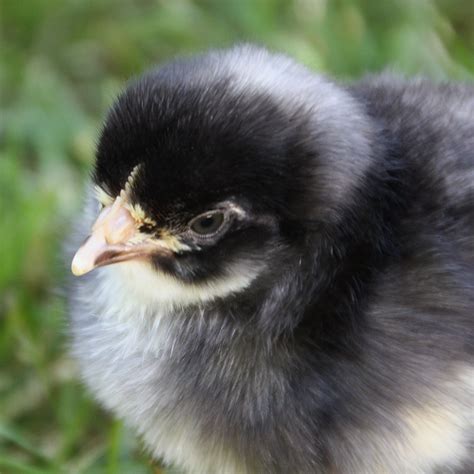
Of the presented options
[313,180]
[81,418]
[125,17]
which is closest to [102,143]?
[313,180]

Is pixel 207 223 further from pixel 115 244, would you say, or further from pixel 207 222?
pixel 115 244

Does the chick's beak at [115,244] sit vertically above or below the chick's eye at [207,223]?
below

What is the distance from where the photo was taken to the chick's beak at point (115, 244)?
140cm

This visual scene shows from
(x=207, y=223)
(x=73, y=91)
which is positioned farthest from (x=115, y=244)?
(x=73, y=91)

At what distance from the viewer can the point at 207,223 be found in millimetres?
1365

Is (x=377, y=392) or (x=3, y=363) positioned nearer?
(x=377, y=392)

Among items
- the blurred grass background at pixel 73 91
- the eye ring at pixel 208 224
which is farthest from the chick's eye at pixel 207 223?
the blurred grass background at pixel 73 91

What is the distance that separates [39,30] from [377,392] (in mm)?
1724

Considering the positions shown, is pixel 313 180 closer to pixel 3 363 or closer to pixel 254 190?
pixel 254 190

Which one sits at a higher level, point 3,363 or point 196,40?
point 196,40

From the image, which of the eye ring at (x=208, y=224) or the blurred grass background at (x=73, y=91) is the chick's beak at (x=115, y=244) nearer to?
the eye ring at (x=208, y=224)

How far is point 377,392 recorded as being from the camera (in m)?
1.43

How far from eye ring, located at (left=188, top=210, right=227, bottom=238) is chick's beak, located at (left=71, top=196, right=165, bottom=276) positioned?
0.19 feet

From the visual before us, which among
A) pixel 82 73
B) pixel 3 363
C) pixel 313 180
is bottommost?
pixel 3 363
